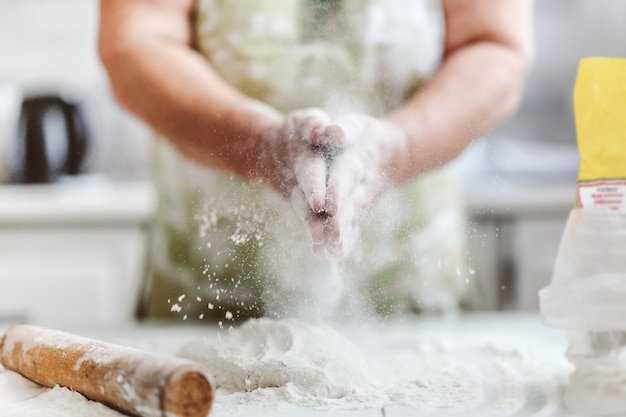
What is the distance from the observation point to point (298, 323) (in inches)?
17.6

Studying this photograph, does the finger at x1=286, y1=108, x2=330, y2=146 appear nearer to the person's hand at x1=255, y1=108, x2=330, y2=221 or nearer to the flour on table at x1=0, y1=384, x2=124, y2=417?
the person's hand at x1=255, y1=108, x2=330, y2=221

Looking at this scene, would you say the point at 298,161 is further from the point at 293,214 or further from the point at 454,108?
the point at 454,108

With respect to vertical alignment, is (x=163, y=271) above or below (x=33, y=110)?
below

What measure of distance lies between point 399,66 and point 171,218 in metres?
0.25

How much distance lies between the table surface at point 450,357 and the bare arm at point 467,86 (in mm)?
127

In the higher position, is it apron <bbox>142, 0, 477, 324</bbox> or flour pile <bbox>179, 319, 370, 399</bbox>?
apron <bbox>142, 0, 477, 324</bbox>

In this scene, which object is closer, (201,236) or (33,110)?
(201,236)

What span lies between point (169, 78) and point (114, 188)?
798 mm

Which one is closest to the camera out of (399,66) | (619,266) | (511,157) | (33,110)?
(619,266)

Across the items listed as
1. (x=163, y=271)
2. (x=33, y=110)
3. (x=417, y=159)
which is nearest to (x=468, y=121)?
(x=417, y=159)

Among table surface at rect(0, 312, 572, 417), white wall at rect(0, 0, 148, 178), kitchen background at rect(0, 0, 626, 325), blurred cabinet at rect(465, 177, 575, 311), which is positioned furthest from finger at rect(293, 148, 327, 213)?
white wall at rect(0, 0, 148, 178)

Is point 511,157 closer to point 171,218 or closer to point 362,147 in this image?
point 171,218

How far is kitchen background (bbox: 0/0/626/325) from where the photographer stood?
1107 mm

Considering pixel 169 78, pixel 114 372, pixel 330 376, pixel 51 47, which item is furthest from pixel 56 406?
pixel 51 47
